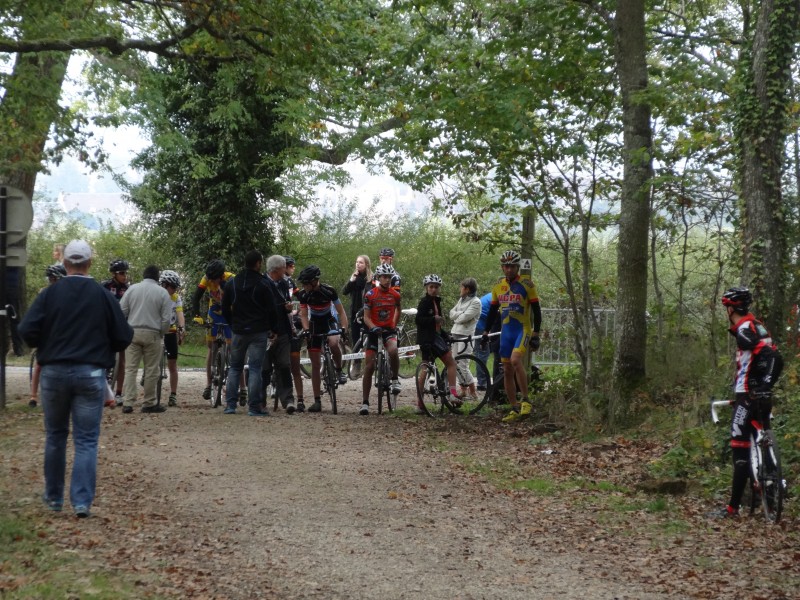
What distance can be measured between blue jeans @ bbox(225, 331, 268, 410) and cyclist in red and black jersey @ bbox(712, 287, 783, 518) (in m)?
7.43

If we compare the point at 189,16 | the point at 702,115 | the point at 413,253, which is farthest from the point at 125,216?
the point at 702,115

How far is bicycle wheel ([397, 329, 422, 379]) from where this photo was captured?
72.8 ft

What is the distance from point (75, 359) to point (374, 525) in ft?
8.43

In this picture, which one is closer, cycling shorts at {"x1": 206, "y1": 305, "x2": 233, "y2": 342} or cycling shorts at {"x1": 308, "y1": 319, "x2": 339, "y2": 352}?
cycling shorts at {"x1": 308, "y1": 319, "x2": 339, "y2": 352}

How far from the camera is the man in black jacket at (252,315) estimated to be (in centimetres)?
1527

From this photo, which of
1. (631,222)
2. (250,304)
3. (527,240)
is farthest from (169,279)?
(631,222)

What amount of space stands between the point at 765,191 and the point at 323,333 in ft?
23.7

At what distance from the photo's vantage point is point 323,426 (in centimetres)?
1460

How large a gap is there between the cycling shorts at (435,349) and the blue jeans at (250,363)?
2.29 metres

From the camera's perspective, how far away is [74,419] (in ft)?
27.9

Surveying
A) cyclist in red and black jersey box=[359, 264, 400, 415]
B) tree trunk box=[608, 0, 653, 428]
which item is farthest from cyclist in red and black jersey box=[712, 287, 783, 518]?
cyclist in red and black jersey box=[359, 264, 400, 415]

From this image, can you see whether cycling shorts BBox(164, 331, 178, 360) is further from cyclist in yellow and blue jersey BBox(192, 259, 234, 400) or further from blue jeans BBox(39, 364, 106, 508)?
blue jeans BBox(39, 364, 106, 508)

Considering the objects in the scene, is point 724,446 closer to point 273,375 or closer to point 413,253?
point 273,375

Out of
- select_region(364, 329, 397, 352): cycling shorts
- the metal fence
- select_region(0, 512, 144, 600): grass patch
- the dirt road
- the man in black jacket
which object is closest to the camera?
select_region(0, 512, 144, 600): grass patch
